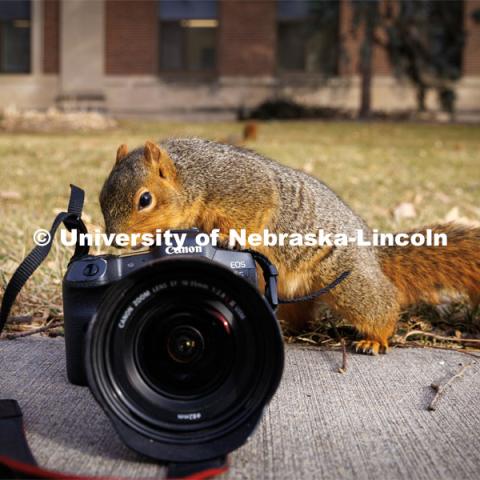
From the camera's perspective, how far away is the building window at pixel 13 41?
791 inches

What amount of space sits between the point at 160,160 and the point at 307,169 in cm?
477

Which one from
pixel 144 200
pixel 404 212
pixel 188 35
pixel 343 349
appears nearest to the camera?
pixel 144 200

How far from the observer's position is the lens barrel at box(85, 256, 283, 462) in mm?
1578

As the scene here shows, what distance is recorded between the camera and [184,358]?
1.64 meters

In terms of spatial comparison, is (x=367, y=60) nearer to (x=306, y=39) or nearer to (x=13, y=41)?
(x=306, y=39)

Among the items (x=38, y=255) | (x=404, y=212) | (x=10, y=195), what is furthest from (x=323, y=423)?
(x=10, y=195)

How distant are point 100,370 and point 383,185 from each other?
5128 mm

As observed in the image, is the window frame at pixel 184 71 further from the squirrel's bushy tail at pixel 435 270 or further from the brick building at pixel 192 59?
the squirrel's bushy tail at pixel 435 270

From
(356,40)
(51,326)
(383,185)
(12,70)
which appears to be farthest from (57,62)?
(51,326)

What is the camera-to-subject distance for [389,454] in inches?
65.9

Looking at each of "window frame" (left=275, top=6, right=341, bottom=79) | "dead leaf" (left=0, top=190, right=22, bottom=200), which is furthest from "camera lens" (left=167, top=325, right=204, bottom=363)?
"window frame" (left=275, top=6, right=341, bottom=79)

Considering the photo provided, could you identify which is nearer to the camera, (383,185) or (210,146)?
(210,146)

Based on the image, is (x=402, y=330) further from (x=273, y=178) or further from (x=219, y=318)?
(x=219, y=318)

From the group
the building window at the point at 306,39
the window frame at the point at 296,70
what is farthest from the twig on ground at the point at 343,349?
the window frame at the point at 296,70
